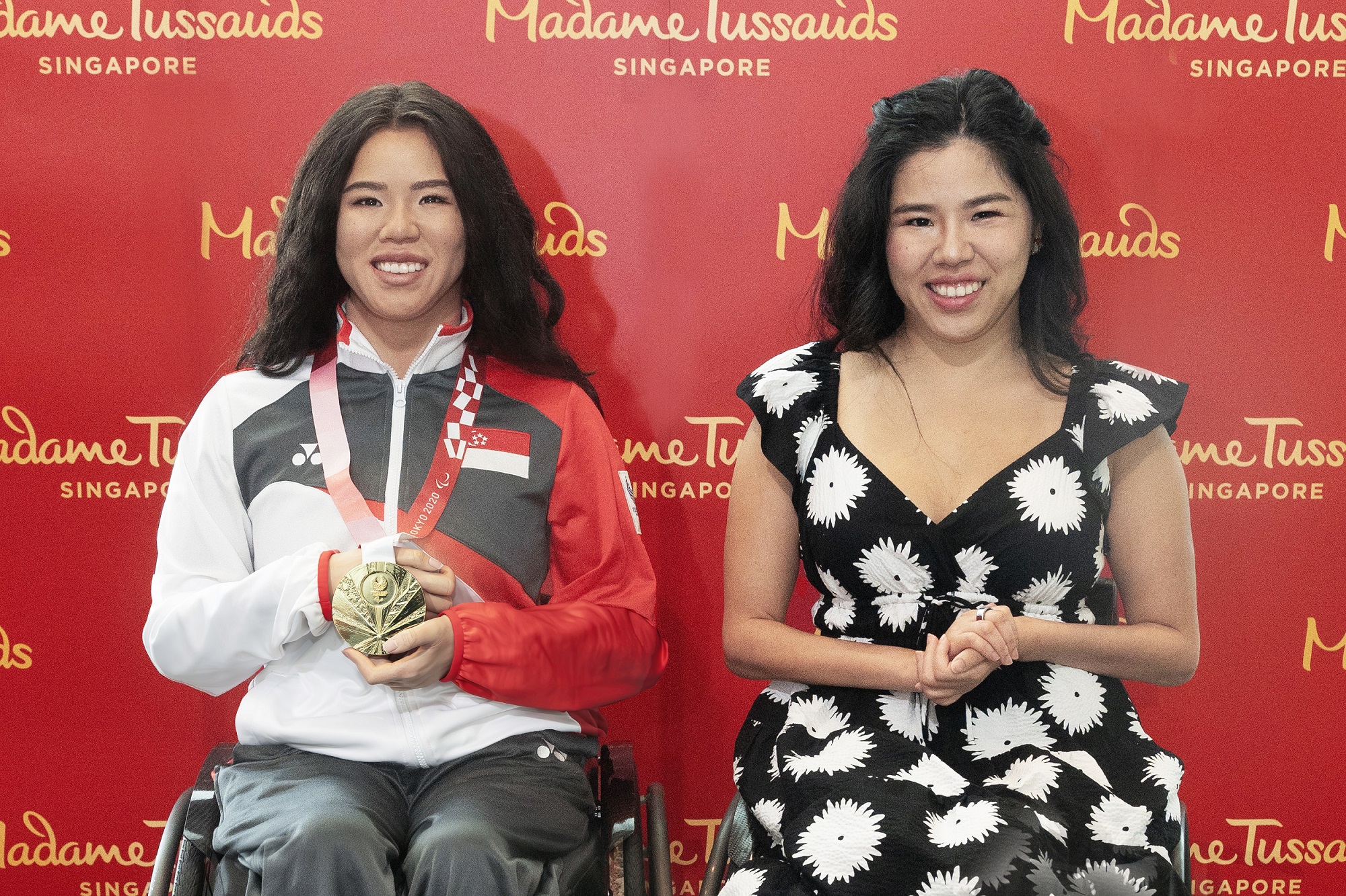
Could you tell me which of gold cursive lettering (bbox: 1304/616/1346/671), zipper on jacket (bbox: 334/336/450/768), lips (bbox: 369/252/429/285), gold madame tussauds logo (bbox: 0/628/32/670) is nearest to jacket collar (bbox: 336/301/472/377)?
zipper on jacket (bbox: 334/336/450/768)

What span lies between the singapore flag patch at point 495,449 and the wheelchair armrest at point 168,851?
74cm

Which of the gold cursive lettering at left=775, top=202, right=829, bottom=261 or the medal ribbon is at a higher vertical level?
the gold cursive lettering at left=775, top=202, right=829, bottom=261

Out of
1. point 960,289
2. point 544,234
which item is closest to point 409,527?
point 544,234

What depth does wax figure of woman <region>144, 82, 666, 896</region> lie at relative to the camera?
193cm

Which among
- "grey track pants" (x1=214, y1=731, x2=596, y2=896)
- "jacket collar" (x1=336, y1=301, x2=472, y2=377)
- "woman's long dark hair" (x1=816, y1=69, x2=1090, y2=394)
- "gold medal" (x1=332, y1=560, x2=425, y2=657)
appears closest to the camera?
"grey track pants" (x1=214, y1=731, x2=596, y2=896)

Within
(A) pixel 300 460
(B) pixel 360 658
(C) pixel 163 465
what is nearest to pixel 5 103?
(C) pixel 163 465

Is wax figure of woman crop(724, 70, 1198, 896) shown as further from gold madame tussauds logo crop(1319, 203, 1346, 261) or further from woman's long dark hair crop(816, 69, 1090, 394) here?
gold madame tussauds logo crop(1319, 203, 1346, 261)

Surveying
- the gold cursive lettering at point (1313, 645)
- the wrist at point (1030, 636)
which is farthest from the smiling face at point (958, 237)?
the gold cursive lettering at point (1313, 645)

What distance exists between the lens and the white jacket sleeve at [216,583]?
197 cm

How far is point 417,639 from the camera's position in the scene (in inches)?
74.2

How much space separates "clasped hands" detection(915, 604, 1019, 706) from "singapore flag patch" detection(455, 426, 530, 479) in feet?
2.59

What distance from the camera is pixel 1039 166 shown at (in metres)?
2.09

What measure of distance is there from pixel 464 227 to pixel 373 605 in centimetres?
73

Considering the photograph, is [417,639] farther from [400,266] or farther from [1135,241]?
[1135,241]
